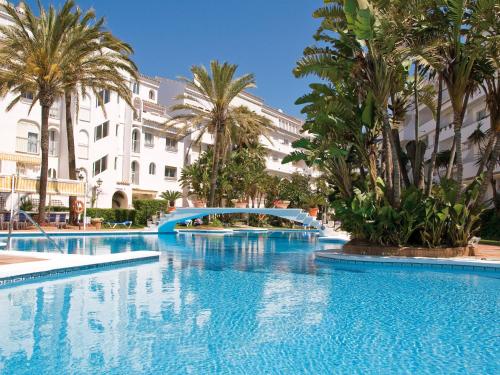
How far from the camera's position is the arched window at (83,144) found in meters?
37.1

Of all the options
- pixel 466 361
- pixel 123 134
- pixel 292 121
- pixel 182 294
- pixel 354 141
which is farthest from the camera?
pixel 292 121

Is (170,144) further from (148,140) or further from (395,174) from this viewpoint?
(395,174)

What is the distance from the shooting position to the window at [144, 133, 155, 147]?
146ft

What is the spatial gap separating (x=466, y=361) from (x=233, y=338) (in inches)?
112

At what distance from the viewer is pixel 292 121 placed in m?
73.1

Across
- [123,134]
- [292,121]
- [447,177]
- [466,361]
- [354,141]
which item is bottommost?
[466,361]

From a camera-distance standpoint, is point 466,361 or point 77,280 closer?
point 466,361

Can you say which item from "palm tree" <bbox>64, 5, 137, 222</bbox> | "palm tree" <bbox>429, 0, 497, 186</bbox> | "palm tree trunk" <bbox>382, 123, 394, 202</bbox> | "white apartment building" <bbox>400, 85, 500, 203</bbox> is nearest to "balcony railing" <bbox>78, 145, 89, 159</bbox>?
"palm tree" <bbox>64, 5, 137, 222</bbox>

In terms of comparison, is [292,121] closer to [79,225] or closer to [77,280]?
[79,225]

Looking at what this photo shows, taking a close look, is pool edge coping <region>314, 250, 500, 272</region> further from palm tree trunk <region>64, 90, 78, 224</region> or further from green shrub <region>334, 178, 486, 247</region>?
palm tree trunk <region>64, 90, 78, 224</region>

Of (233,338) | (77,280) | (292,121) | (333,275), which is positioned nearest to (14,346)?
(233,338)

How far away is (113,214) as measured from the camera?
114ft

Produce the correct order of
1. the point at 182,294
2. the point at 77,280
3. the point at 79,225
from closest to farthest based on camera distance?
the point at 182,294 → the point at 77,280 → the point at 79,225

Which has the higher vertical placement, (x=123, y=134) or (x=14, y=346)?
(x=123, y=134)
